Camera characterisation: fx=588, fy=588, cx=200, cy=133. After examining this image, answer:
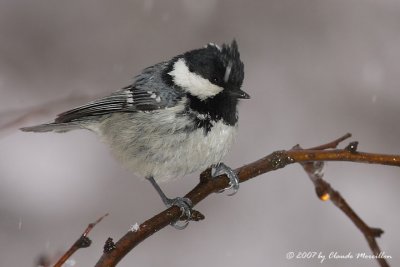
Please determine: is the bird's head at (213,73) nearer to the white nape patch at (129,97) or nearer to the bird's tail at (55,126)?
the white nape patch at (129,97)

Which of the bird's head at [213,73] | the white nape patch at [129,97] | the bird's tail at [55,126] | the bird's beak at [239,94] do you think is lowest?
the bird's beak at [239,94]

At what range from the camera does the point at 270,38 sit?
17.3 feet

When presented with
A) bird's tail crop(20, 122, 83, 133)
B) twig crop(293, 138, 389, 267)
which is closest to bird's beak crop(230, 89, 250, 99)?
twig crop(293, 138, 389, 267)

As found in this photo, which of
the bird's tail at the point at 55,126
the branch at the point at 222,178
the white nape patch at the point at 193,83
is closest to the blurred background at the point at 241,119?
the bird's tail at the point at 55,126

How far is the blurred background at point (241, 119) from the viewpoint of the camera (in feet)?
15.8

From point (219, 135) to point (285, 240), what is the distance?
7.26ft

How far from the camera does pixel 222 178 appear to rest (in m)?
2.51

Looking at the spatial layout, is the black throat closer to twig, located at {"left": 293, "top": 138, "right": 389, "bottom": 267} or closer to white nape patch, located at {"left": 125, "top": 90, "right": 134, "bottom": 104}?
white nape patch, located at {"left": 125, "top": 90, "right": 134, "bottom": 104}

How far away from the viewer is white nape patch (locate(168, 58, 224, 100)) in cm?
288

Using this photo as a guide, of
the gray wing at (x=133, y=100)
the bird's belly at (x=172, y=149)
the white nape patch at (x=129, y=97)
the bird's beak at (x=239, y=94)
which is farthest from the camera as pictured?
the white nape patch at (x=129, y=97)

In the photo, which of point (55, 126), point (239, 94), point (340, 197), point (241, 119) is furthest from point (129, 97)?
point (241, 119)

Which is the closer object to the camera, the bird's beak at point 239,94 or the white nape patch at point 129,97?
the bird's beak at point 239,94

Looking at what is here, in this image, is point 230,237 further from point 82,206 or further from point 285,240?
point 82,206

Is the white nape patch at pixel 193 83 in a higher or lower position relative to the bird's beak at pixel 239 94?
higher
